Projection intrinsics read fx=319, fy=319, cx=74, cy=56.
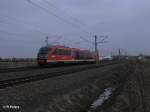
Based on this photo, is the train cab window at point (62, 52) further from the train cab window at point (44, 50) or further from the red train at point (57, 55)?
the train cab window at point (44, 50)

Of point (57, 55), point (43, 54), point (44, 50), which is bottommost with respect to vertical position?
point (57, 55)

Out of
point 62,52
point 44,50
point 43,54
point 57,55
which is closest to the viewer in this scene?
point 43,54

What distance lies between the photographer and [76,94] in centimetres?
1761

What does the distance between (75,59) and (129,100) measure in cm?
4137

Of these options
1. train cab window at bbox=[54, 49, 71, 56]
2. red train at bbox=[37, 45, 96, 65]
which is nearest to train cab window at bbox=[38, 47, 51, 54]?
red train at bbox=[37, 45, 96, 65]

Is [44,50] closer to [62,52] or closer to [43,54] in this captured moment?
[43,54]

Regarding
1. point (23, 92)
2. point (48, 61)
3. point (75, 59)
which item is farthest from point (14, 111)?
point (75, 59)

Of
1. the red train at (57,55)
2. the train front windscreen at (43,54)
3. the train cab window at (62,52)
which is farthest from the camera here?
the train cab window at (62,52)

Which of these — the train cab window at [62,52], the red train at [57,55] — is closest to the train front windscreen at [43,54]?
the red train at [57,55]

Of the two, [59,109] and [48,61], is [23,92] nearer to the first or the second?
[59,109]

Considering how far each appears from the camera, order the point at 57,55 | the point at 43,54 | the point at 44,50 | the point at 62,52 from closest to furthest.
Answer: the point at 43,54 < the point at 44,50 < the point at 57,55 < the point at 62,52

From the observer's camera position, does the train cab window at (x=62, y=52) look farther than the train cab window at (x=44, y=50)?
Yes

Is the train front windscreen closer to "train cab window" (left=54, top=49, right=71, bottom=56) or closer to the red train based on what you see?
the red train

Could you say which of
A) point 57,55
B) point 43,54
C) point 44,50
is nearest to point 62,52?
point 57,55
